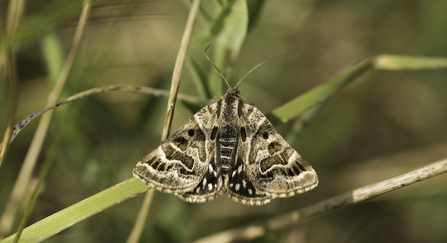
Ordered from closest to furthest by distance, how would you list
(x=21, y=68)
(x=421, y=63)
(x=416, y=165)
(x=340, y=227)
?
(x=421, y=63)
(x=340, y=227)
(x=416, y=165)
(x=21, y=68)

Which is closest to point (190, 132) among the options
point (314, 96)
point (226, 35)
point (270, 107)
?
point (226, 35)

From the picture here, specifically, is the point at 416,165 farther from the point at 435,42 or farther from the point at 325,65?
the point at 325,65

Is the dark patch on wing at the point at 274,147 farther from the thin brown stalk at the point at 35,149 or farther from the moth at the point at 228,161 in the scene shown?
the thin brown stalk at the point at 35,149

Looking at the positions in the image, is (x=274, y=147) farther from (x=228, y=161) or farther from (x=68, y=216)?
(x=68, y=216)

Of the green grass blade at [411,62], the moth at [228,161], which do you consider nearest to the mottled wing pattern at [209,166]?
the moth at [228,161]

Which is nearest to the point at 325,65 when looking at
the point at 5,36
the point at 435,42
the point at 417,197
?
the point at 435,42
